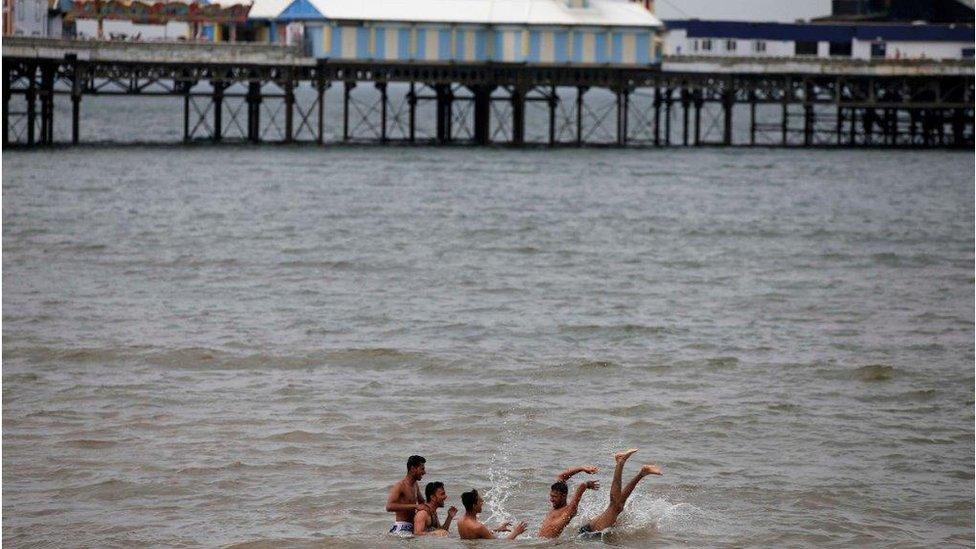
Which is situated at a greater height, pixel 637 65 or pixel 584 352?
pixel 637 65

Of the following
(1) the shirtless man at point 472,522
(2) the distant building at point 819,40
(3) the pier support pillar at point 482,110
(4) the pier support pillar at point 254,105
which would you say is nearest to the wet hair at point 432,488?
(1) the shirtless man at point 472,522

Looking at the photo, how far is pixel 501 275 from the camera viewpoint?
3578 centimetres

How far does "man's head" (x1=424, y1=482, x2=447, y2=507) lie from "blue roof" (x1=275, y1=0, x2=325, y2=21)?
5157cm

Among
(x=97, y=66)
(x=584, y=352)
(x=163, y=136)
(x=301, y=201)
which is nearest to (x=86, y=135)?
(x=163, y=136)

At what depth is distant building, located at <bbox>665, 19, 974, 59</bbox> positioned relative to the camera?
75625 millimetres

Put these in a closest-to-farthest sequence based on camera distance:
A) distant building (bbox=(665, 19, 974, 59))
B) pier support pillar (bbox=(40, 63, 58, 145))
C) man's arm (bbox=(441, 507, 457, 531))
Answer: man's arm (bbox=(441, 507, 457, 531))
pier support pillar (bbox=(40, 63, 58, 145))
distant building (bbox=(665, 19, 974, 59))

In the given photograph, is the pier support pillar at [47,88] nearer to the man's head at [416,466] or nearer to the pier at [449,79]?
the pier at [449,79]

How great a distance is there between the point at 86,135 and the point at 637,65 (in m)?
38.0

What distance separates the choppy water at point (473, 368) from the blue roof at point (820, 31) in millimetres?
27397

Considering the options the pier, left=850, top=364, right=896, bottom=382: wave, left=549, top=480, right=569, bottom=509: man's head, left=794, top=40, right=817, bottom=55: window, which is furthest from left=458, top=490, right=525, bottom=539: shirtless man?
left=794, top=40, right=817, bottom=55: window

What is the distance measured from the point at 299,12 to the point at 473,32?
22.0ft

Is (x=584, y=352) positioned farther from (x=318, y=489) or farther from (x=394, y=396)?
(x=318, y=489)

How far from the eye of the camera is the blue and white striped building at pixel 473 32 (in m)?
66.8

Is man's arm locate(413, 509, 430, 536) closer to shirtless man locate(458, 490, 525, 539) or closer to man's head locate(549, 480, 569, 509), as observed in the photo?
shirtless man locate(458, 490, 525, 539)
